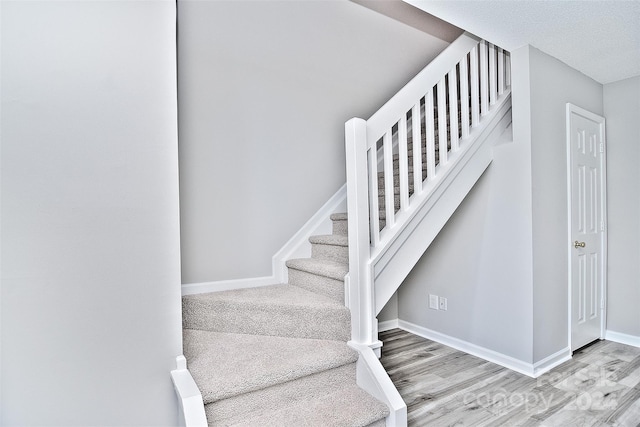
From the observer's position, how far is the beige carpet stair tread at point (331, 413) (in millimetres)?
1565

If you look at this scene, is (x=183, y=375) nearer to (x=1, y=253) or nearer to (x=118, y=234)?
(x=118, y=234)

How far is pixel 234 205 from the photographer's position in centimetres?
262

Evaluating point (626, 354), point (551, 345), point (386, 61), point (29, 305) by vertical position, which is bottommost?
point (626, 354)

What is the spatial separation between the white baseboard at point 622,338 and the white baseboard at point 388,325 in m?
1.82

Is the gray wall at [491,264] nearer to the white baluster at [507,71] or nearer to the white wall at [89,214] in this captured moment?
the white baluster at [507,71]

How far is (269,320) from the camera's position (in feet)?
6.88

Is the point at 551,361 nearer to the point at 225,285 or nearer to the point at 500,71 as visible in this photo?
the point at 500,71

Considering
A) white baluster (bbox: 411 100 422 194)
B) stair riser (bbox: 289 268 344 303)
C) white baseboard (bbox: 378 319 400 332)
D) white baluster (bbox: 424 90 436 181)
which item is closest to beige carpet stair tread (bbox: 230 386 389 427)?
stair riser (bbox: 289 268 344 303)

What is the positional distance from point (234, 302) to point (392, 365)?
51.1 inches

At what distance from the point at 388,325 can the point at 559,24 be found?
2704mm

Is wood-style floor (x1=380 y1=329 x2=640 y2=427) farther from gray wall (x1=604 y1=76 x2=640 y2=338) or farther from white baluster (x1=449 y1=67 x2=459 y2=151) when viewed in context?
white baluster (x1=449 y1=67 x2=459 y2=151)

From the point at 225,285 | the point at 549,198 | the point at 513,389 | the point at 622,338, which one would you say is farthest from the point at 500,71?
the point at 225,285

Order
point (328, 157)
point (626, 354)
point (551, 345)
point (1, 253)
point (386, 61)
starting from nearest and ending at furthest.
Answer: point (1, 253)
point (551, 345)
point (626, 354)
point (328, 157)
point (386, 61)

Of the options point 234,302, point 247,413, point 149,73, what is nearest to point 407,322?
point 234,302
